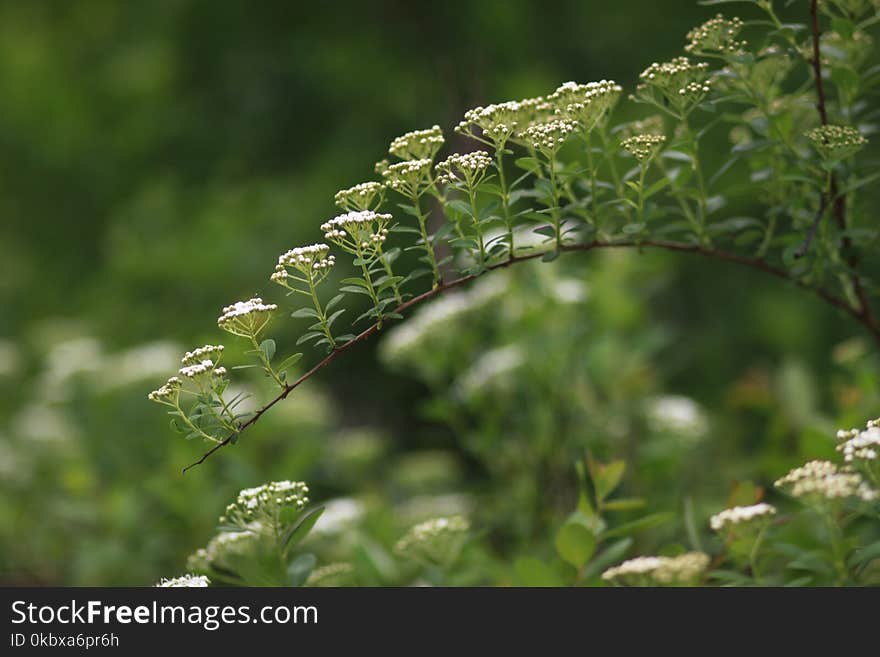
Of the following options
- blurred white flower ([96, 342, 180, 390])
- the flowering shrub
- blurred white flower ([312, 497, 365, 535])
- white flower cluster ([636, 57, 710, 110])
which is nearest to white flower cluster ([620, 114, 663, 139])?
the flowering shrub

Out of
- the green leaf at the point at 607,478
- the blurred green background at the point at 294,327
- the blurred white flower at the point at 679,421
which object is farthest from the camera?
the blurred green background at the point at 294,327

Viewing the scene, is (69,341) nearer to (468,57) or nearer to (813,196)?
(468,57)

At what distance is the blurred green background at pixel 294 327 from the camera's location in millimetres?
1634

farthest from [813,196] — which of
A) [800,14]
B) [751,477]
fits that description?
[800,14]

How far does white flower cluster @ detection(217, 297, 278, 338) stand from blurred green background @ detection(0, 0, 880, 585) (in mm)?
590

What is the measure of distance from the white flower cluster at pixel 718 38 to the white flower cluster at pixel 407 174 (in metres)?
0.27

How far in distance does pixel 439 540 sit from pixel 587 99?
0.51m

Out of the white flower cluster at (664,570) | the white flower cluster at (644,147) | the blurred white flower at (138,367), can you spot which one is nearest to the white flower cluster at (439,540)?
the white flower cluster at (664,570)

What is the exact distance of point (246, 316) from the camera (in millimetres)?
757

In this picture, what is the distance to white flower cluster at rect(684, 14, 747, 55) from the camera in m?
0.84

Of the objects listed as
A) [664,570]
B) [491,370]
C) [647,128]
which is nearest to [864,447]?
[664,570]

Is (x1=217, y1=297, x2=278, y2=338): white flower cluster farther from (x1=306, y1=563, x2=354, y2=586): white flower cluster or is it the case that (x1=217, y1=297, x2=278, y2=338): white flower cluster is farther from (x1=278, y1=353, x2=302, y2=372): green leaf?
(x1=306, y1=563, x2=354, y2=586): white flower cluster

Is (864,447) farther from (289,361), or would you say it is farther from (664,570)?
Result: (289,361)

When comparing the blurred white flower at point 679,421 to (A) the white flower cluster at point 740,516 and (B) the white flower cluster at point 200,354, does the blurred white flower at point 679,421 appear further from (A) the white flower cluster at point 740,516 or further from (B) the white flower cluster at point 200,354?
(B) the white flower cluster at point 200,354
